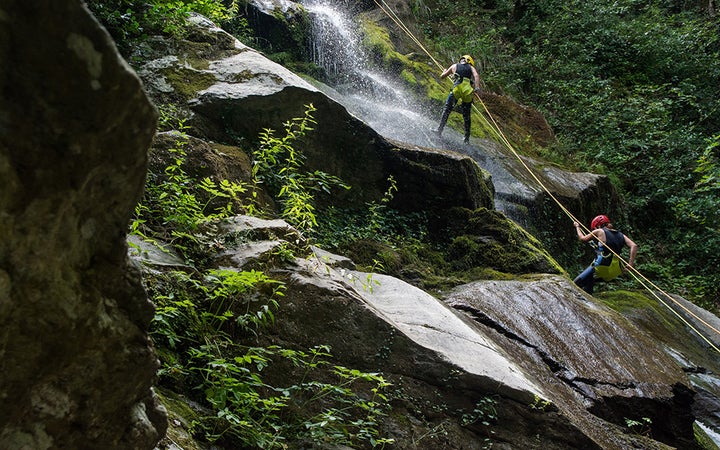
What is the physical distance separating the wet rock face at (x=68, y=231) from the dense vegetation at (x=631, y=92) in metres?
14.9

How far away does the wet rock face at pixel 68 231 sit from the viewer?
1.33 meters

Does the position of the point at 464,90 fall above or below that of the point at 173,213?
above

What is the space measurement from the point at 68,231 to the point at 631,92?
21.2 m

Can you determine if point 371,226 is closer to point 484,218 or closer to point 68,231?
point 484,218

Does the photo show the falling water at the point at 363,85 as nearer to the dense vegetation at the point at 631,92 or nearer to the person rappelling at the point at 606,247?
the person rappelling at the point at 606,247

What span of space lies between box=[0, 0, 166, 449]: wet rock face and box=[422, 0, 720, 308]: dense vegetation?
14.9 metres

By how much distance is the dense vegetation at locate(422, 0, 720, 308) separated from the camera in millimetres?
15445

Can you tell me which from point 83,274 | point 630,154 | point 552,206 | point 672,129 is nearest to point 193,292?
point 83,274

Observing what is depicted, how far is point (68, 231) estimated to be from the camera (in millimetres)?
1532

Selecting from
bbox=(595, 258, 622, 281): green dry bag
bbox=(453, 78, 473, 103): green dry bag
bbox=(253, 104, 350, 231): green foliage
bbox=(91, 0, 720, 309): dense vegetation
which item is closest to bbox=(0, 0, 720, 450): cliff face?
bbox=(253, 104, 350, 231): green foliage

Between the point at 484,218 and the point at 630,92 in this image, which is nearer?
the point at 484,218

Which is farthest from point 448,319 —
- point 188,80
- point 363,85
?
point 363,85

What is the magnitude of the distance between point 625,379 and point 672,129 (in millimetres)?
15431

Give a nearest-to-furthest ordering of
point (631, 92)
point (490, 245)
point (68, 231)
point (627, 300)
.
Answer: point (68, 231) < point (490, 245) < point (627, 300) < point (631, 92)
